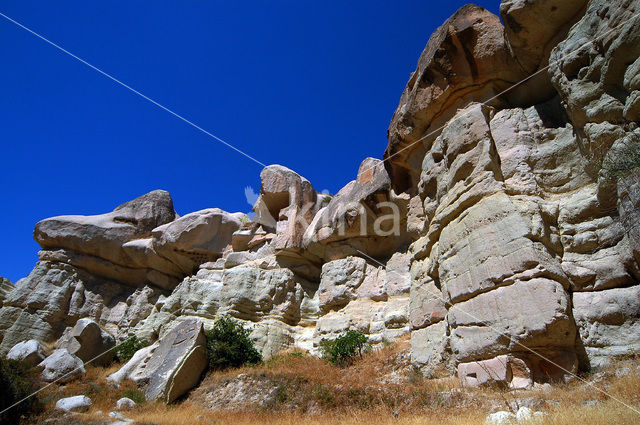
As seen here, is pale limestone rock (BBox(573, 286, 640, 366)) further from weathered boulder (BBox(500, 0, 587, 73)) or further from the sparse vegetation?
weathered boulder (BBox(500, 0, 587, 73))

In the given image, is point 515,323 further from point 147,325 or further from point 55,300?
point 55,300

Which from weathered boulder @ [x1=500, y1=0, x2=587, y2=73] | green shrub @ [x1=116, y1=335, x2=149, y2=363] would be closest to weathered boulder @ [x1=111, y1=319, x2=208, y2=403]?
green shrub @ [x1=116, y1=335, x2=149, y2=363]

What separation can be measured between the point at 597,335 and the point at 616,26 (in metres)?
5.41

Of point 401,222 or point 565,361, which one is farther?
point 401,222

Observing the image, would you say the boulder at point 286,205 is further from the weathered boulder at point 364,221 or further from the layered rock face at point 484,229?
the weathered boulder at point 364,221

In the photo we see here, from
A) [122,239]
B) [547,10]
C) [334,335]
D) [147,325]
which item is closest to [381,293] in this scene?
[334,335]

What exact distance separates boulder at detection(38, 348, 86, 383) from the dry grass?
1.53ft

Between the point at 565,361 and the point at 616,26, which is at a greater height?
the point at 616,26

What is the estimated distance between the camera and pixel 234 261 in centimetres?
2008

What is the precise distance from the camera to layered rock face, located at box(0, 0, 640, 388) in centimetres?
658

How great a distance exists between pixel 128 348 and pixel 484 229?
16035 millimetres

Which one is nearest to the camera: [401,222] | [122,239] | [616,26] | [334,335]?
[616,26]

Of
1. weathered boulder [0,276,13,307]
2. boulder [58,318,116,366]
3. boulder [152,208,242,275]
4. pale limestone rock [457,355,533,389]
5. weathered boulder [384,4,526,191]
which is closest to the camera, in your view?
pale limestone rock [457,355,533,389]

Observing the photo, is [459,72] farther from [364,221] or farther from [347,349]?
[347,349]
